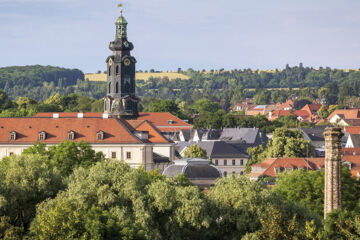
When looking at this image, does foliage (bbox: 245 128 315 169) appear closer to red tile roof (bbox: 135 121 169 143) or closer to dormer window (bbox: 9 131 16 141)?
red tile roof (bbox: 135 121 169 143)

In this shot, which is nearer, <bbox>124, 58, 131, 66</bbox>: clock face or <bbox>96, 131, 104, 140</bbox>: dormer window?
<bbox>96, 131, 104, 140</bbox>: dormer window

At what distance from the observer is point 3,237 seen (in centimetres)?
5925

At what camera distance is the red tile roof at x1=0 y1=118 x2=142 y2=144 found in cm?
11894

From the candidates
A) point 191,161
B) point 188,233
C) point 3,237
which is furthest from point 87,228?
point 191,161

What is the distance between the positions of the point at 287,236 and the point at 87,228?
11322 millimetres

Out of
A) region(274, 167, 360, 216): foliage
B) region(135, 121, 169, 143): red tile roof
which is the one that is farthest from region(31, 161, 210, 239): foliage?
region(135, 121, 169, 143): red tile roof

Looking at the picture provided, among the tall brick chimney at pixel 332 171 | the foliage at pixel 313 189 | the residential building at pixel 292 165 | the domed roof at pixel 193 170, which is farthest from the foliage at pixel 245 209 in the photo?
the residential building at pixel 292 165

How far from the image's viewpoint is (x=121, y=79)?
539 ft

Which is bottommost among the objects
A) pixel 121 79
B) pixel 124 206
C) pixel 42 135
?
pixel 124 206

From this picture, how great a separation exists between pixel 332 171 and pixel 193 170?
45263 mm

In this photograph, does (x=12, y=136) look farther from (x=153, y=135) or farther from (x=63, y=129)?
(x=153, y=135)

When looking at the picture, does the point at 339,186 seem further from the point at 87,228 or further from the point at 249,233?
the point at 87,228

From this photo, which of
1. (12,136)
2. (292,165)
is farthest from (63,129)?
(292,165)

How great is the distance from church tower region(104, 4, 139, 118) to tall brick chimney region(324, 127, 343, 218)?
98205 mm
